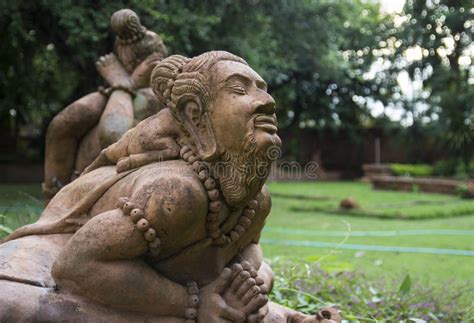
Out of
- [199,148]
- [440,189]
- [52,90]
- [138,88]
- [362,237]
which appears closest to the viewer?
[199,148]

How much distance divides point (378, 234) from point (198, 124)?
5.98 meters

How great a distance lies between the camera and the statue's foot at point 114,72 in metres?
3.03

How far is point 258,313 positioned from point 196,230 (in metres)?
0.36

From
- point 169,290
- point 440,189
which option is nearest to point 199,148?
point 169,290

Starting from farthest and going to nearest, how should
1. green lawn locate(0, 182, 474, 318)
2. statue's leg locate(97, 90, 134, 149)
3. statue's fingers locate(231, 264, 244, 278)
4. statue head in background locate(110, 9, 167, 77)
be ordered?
green lawn locate(0, 182, 474, 318) < statue head in background locate(110, 9, 167, 77) < statue's leg locate(97, 90, 134, 149) < statue's fingers locate(231, 264, 244, 278)

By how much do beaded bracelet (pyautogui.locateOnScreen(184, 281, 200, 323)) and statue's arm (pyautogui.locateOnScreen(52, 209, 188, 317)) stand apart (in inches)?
4.2

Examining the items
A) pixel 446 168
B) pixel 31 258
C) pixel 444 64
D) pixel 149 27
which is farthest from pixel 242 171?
pixel 444 64

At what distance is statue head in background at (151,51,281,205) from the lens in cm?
174

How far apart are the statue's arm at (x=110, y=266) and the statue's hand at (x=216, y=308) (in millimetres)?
160

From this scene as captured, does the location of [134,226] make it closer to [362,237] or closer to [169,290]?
[169,290]

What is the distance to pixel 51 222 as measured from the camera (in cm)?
196

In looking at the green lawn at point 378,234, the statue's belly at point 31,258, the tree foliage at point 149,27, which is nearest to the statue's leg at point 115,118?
the green lawn at point 378,234

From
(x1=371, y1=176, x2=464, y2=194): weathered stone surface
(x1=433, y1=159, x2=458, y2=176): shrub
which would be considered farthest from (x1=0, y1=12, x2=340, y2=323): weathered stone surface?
(x1=433, y1=159, x2=458, y2=176): shrub

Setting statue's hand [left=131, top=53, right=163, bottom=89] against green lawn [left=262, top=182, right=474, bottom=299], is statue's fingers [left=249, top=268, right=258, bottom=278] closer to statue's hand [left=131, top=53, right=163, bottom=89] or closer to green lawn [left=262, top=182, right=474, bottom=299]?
statue's hand [left=131, top=53, right=163, bottom=89]
